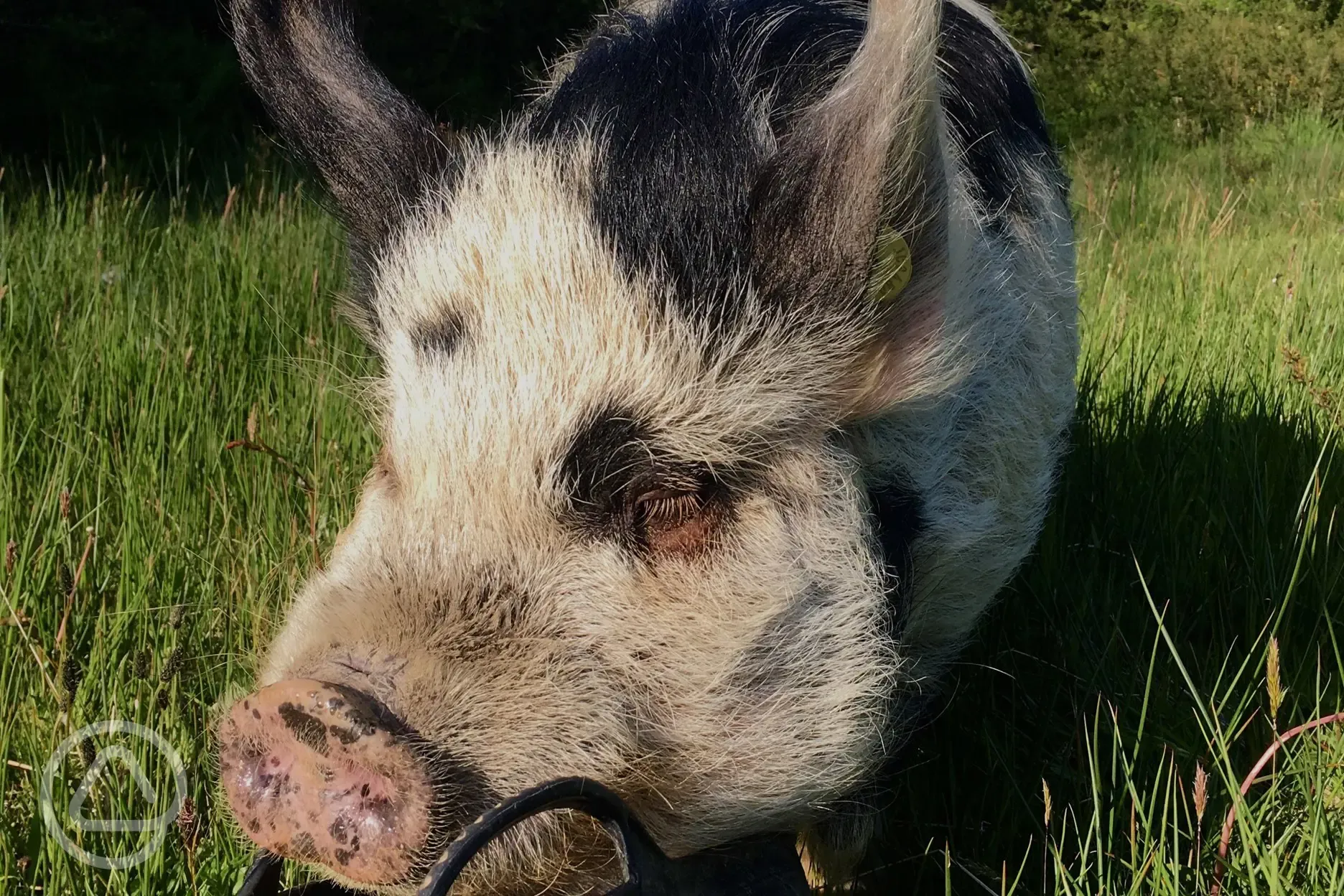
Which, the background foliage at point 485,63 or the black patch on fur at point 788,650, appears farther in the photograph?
the background foliage at point 485,63

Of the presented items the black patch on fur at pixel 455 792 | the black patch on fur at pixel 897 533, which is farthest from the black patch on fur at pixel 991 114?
the black patch on fur at pixel 455 792

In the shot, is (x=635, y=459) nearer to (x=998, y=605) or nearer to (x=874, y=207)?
(x=874, y=207)

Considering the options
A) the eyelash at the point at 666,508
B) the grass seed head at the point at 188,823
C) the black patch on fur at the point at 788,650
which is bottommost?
the grass seed head at the point at 188,823

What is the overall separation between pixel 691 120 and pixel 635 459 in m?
0.51

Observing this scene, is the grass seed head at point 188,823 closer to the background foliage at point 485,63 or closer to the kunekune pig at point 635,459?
the kunekune pig at point 635,459

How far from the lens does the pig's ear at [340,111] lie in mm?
1979

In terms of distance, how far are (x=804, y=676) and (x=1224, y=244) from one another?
212 inches

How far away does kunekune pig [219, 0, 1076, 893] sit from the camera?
144 centimetres

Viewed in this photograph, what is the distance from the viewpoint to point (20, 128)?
26.1ft

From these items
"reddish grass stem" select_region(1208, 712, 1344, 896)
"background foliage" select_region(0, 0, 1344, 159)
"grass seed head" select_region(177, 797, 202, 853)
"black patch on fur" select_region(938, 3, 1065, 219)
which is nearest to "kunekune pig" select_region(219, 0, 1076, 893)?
"grass seed head" select_region(177, 797, 202, 853)

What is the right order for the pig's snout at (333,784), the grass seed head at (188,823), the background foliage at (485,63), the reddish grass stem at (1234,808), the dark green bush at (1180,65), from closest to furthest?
the pig's snout at (333,784) < the reddish grass stem at (1234,808) < the grass seed head at (188,823) < the background foliage at (485,63) < the dark green bush at (1180,65)

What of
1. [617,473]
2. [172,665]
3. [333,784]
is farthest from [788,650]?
[172,665]

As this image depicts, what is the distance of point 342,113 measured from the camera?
198 centimetres

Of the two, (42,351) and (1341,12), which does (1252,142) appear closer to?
(1341,12)
